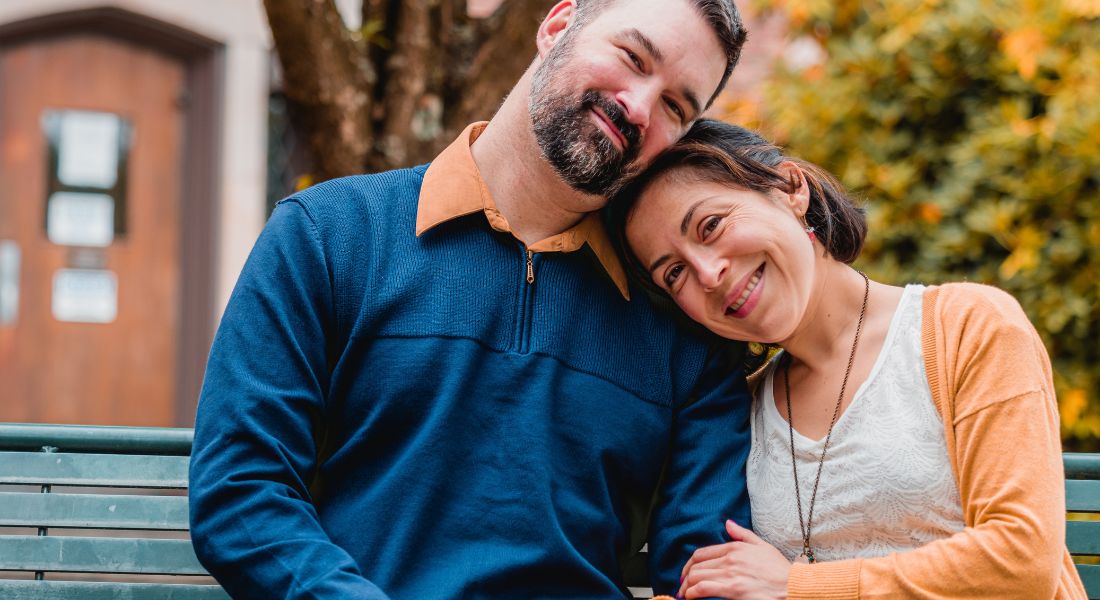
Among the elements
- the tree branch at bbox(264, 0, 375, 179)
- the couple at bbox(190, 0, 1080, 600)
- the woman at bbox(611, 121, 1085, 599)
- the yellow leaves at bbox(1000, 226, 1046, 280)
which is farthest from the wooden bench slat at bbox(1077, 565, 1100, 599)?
the tree branch at bbox(264, 0, 375, 179)

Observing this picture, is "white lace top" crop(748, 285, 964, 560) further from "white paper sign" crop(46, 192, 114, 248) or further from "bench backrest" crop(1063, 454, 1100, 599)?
"white paper sign" crop(46, 192, 114, 248)

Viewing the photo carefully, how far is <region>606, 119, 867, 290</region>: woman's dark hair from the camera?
256 cm

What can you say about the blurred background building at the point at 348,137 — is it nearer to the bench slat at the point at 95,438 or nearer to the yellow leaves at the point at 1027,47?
the yellow leaves at the point at 1027,47

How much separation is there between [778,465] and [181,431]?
4.44 feet

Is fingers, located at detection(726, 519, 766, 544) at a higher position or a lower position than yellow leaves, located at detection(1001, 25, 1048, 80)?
lower

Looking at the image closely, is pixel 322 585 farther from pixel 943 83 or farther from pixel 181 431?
pixel 943 83

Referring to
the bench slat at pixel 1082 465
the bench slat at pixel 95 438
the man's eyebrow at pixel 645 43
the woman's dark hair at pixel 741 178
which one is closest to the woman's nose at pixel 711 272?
the woman's dark hair at pixel 741 178

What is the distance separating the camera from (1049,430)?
2.29 m

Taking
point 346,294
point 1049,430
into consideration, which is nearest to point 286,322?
point 346,294

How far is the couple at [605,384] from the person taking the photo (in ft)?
7.47

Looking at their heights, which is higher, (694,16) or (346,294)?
(694,16)

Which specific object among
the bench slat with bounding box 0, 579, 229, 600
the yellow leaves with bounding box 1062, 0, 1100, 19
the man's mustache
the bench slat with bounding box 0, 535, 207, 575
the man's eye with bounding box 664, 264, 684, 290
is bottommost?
the bench slat with bounding box 0, 579, 229, 600

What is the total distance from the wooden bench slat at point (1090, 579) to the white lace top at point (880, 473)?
0.76 metres

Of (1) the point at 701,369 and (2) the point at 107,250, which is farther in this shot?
(2) the point at 107,250
